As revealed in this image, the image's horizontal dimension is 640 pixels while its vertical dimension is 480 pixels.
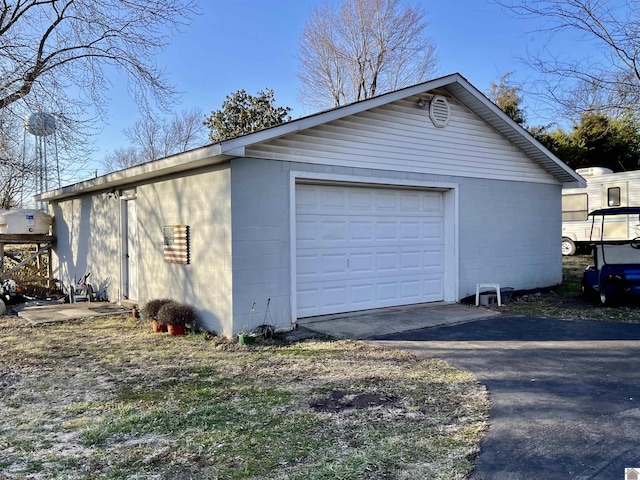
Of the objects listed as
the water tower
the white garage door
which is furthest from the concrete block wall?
the water tower

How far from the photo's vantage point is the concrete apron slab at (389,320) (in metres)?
7.35

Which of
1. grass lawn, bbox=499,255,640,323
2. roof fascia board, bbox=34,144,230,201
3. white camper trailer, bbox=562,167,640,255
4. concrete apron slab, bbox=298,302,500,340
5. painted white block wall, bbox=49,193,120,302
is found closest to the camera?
roof fascia board, bbox=34,144,230,201

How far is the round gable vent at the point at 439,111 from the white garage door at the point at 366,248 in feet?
4.48

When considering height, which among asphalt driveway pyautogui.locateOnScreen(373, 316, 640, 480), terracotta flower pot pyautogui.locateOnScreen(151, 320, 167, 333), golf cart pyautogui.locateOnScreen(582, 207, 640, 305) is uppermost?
golf cart pyautogui.locateOnScreen(582, 207, 640, 305)

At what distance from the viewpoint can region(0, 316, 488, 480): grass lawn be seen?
3.30 m

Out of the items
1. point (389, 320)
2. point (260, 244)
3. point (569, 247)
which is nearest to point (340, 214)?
point (260, 244)

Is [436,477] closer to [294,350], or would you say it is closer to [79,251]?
[294,350]

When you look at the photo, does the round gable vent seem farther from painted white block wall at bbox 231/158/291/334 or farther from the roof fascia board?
the roof fascia board

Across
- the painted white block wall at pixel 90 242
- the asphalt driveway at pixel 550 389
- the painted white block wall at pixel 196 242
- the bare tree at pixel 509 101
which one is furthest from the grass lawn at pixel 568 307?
the bare tree at pixel 509 101

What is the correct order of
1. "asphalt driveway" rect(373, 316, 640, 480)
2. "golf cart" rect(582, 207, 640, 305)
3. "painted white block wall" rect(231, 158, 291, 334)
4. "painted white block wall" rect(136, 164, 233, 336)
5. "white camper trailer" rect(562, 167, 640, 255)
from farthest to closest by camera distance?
"white camper trailer" rect(562, 167, 640, 255)
"golf cart" rect(582, 207, 640, 305)
"painted white block wall" rect(136, 164, 233, 336)
"painted white block wall" rect(231, 158, 291, 334)
"asphalt driveway" rect(373, 316, 640, 480)

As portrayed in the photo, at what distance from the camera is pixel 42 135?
1062 centimetres

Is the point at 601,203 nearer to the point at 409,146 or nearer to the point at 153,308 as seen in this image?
the point at 409,146

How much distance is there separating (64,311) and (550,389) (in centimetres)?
893

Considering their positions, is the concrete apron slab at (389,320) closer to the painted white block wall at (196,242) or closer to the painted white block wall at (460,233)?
the painted white block wall at (460,233)
